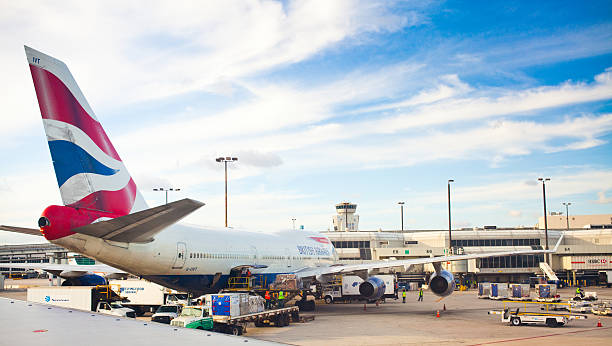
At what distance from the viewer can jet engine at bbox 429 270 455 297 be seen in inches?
1141

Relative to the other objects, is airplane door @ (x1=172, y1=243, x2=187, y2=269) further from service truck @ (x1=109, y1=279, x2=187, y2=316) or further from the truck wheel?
the truck wheel

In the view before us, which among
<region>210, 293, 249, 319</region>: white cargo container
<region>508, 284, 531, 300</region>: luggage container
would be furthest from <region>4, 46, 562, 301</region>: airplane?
<region>508, 284, 531, 300</region>: luggage container

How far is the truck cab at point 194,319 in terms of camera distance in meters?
18.5

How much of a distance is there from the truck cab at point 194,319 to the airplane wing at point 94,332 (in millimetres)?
11987

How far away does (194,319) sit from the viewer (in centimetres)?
1912

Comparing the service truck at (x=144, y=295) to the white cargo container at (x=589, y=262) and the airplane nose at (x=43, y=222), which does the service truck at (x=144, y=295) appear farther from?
the white cargo container at (x=589, y=262)

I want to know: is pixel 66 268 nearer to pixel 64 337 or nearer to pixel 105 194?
pixel 105 194

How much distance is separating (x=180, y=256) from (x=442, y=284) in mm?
14056

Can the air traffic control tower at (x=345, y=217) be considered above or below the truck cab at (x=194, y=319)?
above

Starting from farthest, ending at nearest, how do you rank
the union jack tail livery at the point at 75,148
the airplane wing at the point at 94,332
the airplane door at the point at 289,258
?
1. the airplane door at the point at 289,258
2. the union jack tail livery at the point at 75,148
3. the airplane wing at the point at 94,332

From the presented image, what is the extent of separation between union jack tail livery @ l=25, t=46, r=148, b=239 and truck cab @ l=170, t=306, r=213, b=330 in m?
4.51

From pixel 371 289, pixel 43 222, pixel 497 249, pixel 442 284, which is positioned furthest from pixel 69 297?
pixel 497 249

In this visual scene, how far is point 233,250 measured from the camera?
93.0 ft

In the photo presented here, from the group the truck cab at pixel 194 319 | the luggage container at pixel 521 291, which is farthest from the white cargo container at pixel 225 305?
the luggage container at pixel 521 291
